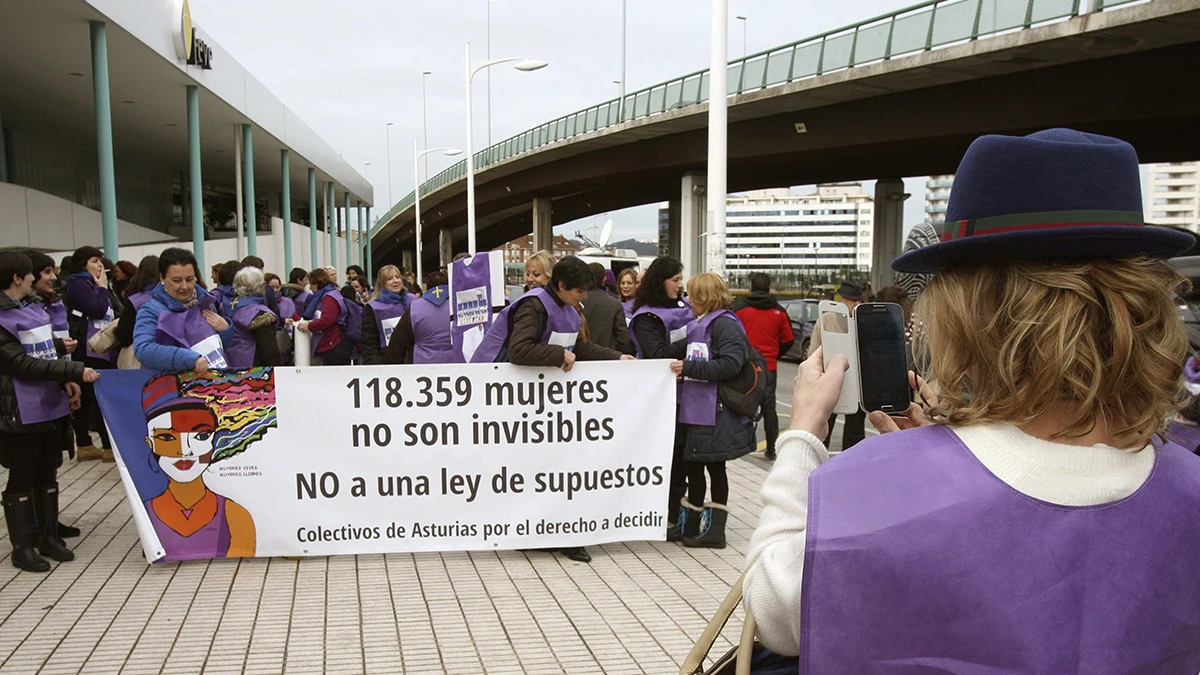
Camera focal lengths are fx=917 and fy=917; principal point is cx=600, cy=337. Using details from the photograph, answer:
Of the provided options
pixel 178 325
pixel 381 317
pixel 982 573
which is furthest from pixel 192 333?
pixel 982 573

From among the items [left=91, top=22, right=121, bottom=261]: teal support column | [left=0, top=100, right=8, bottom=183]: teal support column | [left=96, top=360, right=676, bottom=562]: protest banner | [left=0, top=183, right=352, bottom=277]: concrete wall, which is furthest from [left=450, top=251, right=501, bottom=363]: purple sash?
[left=0, top=100, right=8, bottom=183]: teal support column

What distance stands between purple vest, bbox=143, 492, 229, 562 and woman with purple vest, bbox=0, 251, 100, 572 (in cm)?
66

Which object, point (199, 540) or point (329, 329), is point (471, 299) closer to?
point (199, 540)

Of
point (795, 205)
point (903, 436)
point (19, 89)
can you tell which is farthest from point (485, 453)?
point (795, 205)

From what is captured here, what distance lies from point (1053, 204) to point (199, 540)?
546cm

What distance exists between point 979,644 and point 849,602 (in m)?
0.17

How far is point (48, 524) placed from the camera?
567 centimetres

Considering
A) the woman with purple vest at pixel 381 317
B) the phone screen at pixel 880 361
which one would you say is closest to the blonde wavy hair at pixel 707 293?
the woman with purple vest at pixel 381 317

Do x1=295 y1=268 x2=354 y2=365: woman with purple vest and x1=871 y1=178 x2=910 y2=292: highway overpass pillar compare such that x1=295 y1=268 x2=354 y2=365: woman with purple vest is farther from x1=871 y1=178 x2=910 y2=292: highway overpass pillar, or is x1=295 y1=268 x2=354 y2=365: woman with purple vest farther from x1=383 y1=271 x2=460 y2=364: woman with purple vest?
x1=871 y1=178 x2=910 y2=292: highway overpass pillar

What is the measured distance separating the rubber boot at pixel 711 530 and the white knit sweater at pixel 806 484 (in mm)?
4741

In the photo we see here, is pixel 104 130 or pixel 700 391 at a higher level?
pixel 104 130

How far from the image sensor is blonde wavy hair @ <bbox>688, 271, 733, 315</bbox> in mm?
6152

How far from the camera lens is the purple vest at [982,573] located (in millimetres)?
1189

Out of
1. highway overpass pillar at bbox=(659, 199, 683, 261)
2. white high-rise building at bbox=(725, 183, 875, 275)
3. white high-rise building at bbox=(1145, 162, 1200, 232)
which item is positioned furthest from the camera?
white high-rise building at bbox=(725, 183, 875, 275)
